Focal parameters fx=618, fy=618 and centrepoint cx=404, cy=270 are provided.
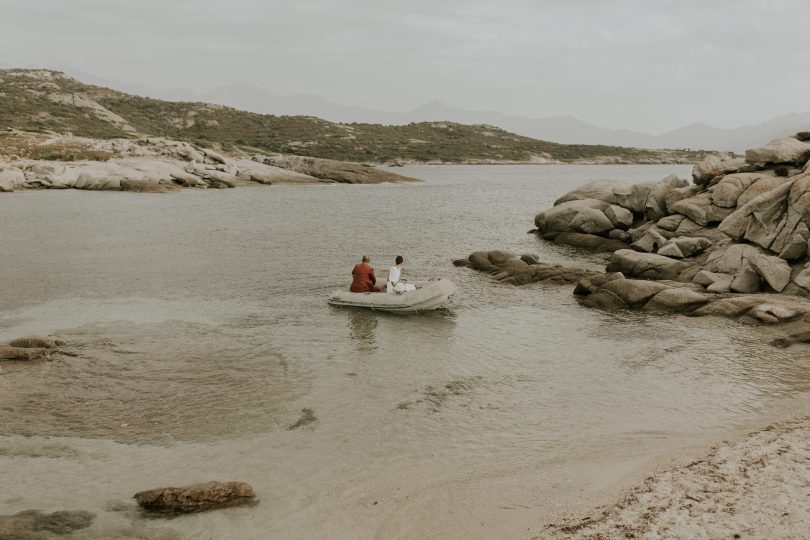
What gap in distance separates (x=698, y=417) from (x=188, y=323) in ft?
54.7

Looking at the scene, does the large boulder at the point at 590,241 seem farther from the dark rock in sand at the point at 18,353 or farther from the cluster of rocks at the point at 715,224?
the dark rock in sand at the point at 18,353

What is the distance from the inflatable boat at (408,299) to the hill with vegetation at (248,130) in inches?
3403

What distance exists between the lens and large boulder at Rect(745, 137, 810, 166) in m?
32.1

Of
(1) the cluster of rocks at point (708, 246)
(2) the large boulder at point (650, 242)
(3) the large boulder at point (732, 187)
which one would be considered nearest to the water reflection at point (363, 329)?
(1) the cluster of rocks at point (708, 246)

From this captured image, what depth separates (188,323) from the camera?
2227cm

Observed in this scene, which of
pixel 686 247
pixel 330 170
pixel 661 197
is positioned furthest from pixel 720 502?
pixel 330 170

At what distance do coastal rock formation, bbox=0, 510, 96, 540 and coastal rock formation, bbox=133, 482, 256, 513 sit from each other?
914 mm

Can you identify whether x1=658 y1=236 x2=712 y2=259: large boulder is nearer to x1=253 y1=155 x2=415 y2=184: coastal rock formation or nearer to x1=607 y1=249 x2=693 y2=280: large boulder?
x1=607 y1=249 x2=693 y2=280: large boulder

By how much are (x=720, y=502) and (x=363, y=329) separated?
46.4 ft

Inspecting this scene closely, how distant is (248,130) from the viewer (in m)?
144

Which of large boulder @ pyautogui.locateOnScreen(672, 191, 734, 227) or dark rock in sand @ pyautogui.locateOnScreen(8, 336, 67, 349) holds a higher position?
large boulder @ pyautogui.locateOnScreen(672, 191, 734, 227)

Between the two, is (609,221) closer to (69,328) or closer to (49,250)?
(69,328)

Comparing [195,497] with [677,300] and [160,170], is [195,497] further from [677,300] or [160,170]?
[160,170]

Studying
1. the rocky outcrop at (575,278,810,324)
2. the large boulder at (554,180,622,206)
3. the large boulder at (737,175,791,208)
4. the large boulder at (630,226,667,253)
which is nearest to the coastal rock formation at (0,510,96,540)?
the rocky outcrop at (575,278,810,324)
